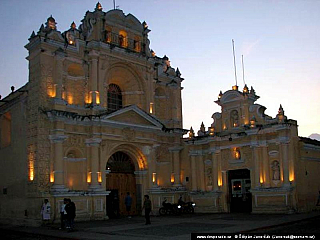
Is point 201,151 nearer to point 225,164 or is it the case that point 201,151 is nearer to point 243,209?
point 225,164

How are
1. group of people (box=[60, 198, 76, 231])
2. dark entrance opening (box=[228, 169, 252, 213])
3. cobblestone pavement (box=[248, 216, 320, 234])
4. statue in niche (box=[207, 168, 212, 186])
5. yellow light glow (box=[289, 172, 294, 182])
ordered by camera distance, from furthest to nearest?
statue in niche (box=[207, 168, 212, 186]), dark entrance opening (box=[228, 169, 252, 213]), yellow light glow (box=[289, 172, 294, 182]), group of people (box=[60, 198, 76, 231]), cobblestone pavement (box=[248, 216, 320, 234])

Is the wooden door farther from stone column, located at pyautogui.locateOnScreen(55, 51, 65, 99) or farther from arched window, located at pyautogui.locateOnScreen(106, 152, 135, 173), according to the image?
stone column, located at pyautogui.locateOnScreen(55, 51, 65, 99)

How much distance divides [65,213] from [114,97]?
43.2ft

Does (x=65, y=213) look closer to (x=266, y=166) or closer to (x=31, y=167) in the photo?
(x=31, y=167)

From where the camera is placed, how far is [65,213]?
69.5 feet

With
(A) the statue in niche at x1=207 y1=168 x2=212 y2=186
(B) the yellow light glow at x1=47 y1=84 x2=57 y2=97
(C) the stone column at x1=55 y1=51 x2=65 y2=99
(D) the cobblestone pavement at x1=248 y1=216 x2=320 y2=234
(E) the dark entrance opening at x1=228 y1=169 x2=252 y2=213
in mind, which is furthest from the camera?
(A) the statue in niche at x1=207 y1=168 x2=212 y2=186

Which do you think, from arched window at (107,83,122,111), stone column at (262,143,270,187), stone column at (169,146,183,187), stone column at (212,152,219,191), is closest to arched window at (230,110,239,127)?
stone column at (212,152,219,191)

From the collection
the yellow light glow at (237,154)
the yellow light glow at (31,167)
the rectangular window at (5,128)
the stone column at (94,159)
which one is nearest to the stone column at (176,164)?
the yellow light glow at (237,154)

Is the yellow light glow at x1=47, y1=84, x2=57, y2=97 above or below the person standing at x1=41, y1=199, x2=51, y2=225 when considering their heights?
above

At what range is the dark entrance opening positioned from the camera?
1201 inches

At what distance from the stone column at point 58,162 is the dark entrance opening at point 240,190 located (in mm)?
12400

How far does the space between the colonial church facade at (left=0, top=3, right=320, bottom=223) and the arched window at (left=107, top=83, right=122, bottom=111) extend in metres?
0.08

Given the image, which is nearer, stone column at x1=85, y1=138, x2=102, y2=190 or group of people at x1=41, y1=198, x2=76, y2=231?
group of people at x1=41, y1=198, x2=76, y2=231

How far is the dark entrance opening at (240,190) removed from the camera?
100ft
